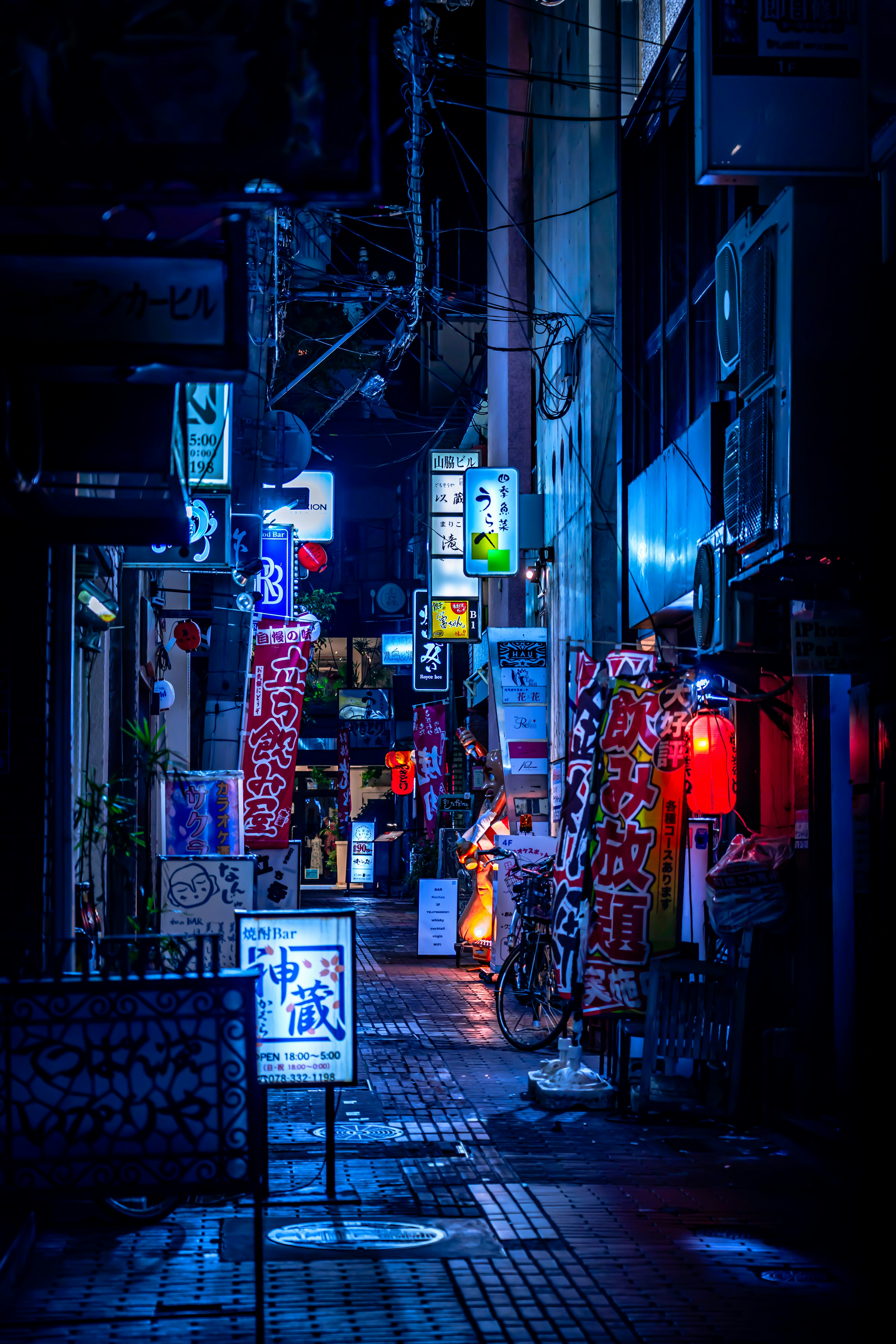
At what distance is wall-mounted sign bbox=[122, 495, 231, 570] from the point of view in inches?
561

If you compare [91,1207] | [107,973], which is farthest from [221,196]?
[91,1207]

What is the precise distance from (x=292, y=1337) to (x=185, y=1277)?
108 centimetres

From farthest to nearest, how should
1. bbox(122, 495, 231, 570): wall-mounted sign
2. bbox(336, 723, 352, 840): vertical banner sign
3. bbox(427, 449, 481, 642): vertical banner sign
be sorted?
bbox(336, 723, 352, 840): vertical banner sign < bbox(427, 449, 481, 642): vertical banner sign < bbox(122, 495, 231, 570): wall-mounted sign

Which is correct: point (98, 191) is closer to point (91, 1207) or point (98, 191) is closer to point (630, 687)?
point (91, 1207)

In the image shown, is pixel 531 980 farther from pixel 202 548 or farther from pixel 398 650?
pixel 398 650

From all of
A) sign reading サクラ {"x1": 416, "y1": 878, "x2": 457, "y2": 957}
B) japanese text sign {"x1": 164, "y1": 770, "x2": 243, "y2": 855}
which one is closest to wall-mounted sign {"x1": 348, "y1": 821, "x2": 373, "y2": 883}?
sign reading サクラ {"x1": 416, "y1": 878, "x2": 457, "y2": 957}

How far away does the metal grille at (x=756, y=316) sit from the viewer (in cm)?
974

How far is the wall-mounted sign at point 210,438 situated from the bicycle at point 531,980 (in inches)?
218

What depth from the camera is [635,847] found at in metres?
11.8

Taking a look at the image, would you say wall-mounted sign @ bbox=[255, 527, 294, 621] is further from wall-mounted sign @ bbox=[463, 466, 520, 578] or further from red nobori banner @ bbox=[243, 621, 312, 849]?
wall-mounted sign @ bbox=[463, 466, 520, 578]

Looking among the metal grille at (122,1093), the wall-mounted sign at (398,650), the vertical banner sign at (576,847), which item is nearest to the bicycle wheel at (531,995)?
the vertical banner sign at (576,847)

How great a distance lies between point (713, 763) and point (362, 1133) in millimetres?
4739

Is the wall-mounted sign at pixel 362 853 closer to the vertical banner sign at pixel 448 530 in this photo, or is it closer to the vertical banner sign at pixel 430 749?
the vertical banner sign at pixel 430 749

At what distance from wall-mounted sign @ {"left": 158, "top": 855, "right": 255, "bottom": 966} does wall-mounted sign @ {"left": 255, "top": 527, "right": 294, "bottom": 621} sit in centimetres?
824
